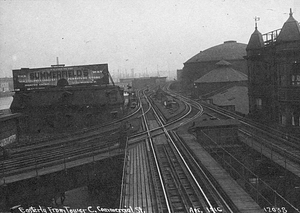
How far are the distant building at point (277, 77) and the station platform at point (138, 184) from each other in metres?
11.8

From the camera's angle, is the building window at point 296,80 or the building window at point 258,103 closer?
the building window at point 296,80

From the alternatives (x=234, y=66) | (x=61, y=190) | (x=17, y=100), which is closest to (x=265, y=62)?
(x=61, y=190)

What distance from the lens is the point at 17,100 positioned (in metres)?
40.1

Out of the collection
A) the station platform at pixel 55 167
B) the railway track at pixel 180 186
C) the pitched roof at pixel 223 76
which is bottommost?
the railway track at pixel 180 186

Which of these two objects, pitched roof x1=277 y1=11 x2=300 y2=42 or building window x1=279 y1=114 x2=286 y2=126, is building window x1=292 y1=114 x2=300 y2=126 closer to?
building window x1=279 y1=114 x2=286 y2=126

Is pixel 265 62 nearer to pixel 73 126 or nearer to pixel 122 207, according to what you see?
pixel 122 207

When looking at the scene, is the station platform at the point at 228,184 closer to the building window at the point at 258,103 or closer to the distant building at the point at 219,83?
the building window at the point at 258,103

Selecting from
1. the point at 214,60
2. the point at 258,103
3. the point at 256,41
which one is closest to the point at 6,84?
the point at 214,60

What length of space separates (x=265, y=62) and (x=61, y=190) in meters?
20.9

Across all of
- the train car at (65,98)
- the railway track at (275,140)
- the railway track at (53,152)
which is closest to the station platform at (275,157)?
the railway track at (275,140)

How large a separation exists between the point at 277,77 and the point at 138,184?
53.3 feet

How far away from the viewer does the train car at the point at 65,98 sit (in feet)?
129

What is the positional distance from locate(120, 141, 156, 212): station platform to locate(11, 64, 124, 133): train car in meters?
19.8

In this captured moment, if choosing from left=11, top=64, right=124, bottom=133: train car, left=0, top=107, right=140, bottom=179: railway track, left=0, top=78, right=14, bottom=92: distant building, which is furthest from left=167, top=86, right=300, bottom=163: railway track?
left=0, top=78, right=14, bottom=92: distant building
